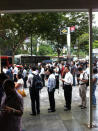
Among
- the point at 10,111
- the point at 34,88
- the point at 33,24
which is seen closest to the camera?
the point at 10,111

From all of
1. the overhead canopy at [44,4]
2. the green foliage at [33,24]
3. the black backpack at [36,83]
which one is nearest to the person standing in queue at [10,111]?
the overhead canopy at [44,4]

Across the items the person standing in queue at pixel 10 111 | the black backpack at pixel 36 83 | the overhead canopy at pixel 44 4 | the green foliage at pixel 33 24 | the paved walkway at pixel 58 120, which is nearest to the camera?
the person standing in queue at pixel 10 111

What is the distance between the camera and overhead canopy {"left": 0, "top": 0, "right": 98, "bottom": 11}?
425cm

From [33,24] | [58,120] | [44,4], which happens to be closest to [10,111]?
[44,4]

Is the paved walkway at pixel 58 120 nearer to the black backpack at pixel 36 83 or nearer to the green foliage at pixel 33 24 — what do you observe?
the black backpack at pixel 36 83

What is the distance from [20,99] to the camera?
2.81 m

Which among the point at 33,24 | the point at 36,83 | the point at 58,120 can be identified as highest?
the point at 33,24

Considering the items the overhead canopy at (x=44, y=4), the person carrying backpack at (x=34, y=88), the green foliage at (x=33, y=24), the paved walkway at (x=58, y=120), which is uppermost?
the green foliage at (x=33, y=24)

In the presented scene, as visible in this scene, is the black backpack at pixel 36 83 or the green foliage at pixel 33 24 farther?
the green foliage at pixel 33 24

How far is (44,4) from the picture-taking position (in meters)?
4.46

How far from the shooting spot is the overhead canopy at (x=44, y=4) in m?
4.25

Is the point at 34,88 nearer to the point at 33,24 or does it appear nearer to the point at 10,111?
the point at 10,111

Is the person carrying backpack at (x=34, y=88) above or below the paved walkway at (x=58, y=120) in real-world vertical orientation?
above

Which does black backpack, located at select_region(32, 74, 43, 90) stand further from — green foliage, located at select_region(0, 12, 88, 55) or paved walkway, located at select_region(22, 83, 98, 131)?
green foliage, located at select_region(0, 12, 88, 55)
